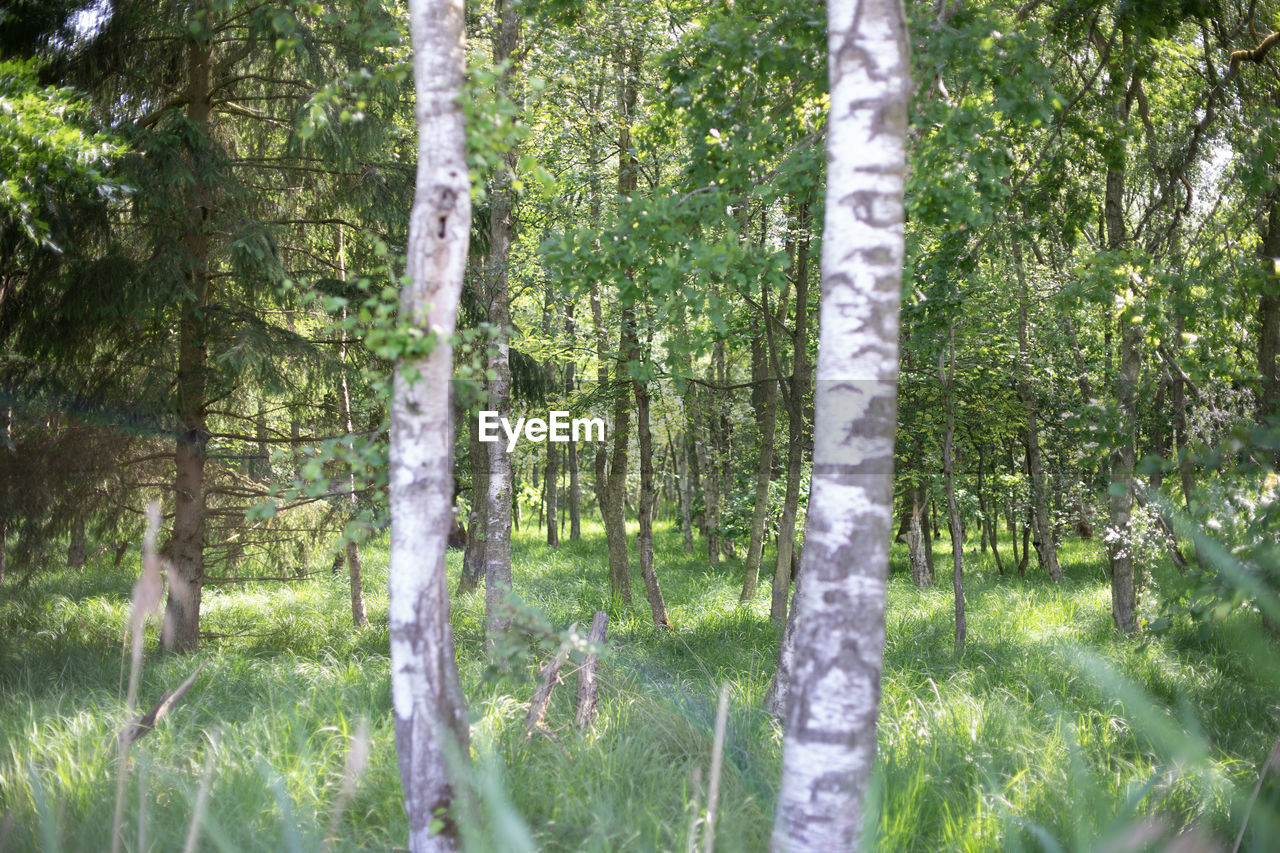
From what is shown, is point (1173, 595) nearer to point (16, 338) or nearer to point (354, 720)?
point (354, 720)

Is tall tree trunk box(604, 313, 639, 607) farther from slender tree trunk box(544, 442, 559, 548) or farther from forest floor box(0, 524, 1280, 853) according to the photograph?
slender tree trunk box(544, 442, 559, 548)

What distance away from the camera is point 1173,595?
11.9ft

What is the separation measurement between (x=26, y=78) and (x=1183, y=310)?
7.38m

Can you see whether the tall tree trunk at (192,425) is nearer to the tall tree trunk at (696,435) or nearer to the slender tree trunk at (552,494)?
the tall tree trunk at (696,435)

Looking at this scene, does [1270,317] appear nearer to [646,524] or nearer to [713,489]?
[646,524]

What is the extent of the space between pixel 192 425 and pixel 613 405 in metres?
5.69

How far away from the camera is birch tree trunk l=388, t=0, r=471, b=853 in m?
2.95

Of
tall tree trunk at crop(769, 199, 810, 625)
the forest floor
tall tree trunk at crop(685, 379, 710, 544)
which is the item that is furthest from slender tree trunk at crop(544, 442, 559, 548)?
the forest floor

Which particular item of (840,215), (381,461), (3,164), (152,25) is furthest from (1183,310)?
(152,25)

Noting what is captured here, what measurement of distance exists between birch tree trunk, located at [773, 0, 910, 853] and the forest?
13mm

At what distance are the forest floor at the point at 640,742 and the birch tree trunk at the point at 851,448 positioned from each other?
0.45 metres

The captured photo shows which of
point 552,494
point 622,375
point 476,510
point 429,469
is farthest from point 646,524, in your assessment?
point 552,494

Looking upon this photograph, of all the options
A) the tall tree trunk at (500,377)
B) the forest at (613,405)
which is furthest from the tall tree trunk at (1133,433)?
the tall tree trunk at (500,377)

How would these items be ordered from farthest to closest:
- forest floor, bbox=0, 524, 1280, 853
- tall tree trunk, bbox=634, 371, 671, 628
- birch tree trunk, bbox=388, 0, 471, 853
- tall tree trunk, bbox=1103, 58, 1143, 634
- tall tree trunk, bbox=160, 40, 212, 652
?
1. tall tree trunk, bbox=634, 371, 671, 628
2. tall tree trunk, bbox=1103, 58, 1143, 634
3. tall tree trunk, bbox=160, 40, 212, 652
4. forest floor, bbox=0, 524, 1280, 853
5. birch tree trunk, bbox=388, 0, 471, 853
